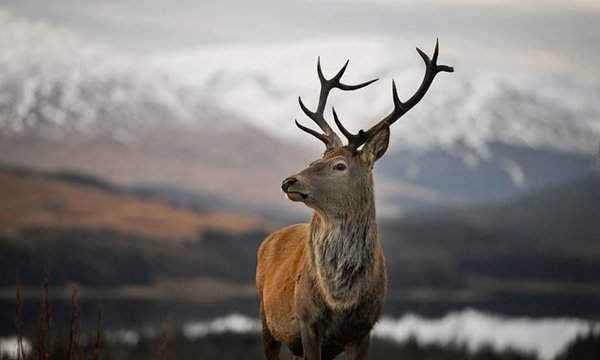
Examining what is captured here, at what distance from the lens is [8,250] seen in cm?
3575

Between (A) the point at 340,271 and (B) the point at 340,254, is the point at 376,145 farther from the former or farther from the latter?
(A) the point at 340,271

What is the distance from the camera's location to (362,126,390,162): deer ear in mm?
6582

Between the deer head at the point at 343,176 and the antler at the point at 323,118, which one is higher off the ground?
the antler at the point at 323,118

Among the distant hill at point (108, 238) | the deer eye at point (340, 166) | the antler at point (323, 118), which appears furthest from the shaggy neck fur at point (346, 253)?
the distant hill at point (108, 238)

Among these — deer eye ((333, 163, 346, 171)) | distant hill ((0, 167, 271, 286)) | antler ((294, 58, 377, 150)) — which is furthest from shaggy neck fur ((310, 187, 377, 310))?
distant hill ((0, 167, 271, 286))

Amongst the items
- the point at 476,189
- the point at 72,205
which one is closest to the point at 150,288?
the point at 72,205

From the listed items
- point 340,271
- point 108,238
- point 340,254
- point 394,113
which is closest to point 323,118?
point 394,113

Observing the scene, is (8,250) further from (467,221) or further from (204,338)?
(467,221)

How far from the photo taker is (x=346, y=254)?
20.7 ft

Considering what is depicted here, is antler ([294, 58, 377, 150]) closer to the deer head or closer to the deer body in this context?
the deer head

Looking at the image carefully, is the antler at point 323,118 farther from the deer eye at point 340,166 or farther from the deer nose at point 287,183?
the deer nose at point 287,183

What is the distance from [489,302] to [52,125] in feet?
120

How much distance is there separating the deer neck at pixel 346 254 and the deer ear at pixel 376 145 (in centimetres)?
29

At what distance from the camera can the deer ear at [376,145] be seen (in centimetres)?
658
